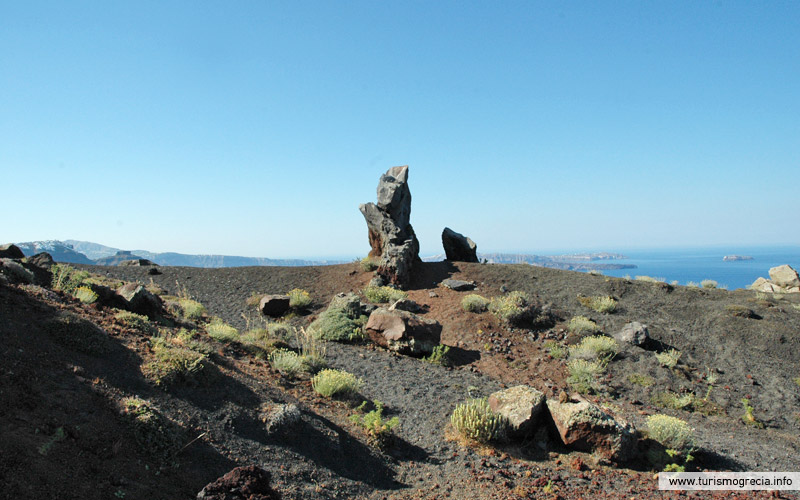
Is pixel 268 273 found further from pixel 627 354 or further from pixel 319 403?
pixel 627 354

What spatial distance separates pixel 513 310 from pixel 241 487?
35.1 ft

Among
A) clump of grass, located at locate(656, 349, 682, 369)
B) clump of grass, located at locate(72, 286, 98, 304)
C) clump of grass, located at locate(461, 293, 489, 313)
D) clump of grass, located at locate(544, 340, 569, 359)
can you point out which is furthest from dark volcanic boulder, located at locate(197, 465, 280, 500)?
clump of grass, located at locate(461, 293, 489, 313)

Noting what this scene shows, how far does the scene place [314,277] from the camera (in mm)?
20250

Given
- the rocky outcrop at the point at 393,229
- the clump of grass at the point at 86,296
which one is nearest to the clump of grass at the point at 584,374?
the rocky outcrop at the point at 393,229

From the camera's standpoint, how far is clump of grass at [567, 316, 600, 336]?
12.9m

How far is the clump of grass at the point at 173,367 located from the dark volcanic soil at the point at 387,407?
0.57 feet

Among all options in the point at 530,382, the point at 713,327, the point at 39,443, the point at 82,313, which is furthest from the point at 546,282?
the point at 39,443

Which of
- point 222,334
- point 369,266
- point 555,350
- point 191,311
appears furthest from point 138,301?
point 555,350

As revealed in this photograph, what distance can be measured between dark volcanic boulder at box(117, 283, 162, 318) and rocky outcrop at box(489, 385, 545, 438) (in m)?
8.41

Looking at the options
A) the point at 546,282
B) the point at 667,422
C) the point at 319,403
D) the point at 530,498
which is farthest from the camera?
the point at 546,282

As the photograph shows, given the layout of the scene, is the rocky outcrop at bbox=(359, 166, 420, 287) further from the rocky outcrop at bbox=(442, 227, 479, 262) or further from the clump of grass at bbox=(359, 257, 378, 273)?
the rocky outcrop at bbox=(442, 227, 479, 262)

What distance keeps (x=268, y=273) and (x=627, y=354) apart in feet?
52.4

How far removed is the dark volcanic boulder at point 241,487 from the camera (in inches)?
163

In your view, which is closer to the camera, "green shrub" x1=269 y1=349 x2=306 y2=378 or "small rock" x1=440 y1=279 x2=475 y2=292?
"green shrub" x1=269 y1=349 x2=306 y2=378
